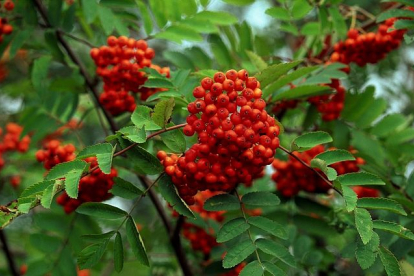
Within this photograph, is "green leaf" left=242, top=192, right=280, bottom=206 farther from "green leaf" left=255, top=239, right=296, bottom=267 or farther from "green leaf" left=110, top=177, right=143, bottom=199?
"green leaf" left=110, top=177, right=143, bottom=199

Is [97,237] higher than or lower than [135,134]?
lower

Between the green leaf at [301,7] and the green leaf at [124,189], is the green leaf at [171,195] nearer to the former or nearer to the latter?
the green leaf at [124,189]

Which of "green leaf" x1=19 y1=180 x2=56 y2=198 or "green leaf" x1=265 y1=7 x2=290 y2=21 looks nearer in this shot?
"green leaf" x1=19 y1=180 x2=56 y2=198

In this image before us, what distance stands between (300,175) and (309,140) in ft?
2.35

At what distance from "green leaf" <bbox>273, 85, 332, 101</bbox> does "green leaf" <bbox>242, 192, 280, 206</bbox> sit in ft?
1.28

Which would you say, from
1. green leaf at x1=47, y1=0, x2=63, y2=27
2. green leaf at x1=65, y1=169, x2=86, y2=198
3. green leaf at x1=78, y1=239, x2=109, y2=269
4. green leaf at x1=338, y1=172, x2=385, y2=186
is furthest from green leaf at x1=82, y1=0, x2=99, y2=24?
green leaf at x1=338, y1=172, x2=385, y2=186

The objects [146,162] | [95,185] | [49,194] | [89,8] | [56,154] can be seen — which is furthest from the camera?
[89,8]

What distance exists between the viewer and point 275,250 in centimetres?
185

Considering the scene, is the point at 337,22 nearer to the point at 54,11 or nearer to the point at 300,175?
the point at 300,175

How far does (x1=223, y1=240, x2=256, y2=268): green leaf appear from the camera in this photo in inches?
69.1

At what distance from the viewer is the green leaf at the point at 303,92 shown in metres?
2.14

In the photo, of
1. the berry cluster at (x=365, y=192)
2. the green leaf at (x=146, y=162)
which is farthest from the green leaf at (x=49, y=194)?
the berry cluster at (x=365, y=192)

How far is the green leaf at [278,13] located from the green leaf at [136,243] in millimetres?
1115

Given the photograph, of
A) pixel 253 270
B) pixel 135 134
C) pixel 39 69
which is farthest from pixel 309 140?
pixel 39 69
